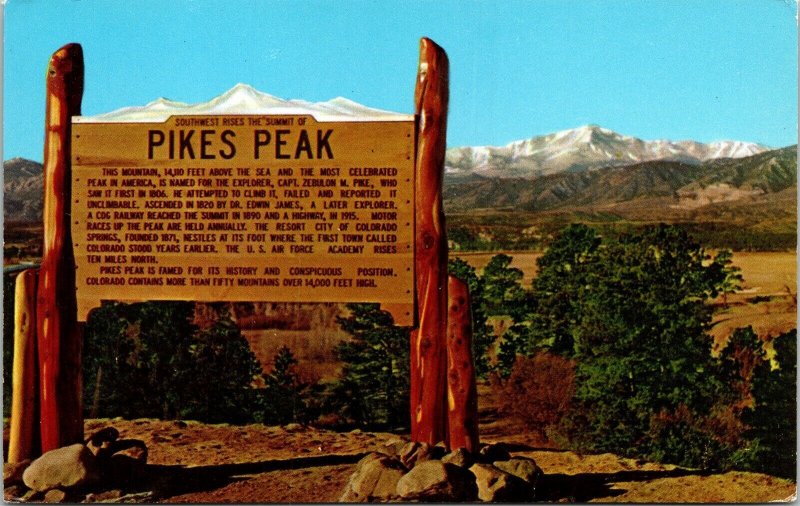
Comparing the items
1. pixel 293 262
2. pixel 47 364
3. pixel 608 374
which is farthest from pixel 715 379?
pixel 47 364

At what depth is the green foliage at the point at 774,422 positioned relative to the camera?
8.47 m

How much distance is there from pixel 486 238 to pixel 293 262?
2.08m

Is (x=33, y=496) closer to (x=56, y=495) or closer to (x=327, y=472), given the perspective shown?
(x=56, y=495)

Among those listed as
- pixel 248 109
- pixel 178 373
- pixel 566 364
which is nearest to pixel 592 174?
pixel 566 364

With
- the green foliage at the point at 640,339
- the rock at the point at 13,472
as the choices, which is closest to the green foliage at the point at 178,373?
the rock at the point at 13,472

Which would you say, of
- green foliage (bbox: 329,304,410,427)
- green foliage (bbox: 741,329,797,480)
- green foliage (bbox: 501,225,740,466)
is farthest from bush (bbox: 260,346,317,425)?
green foliage (bbox: 741,329,797,480)

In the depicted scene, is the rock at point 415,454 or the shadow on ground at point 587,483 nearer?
the rock at point 415,454

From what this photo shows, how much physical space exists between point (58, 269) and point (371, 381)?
3131 millimetres

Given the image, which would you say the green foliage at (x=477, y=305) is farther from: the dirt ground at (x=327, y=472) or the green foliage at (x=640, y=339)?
the dirt ground at (x=327, y=472)

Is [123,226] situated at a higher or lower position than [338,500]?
higher

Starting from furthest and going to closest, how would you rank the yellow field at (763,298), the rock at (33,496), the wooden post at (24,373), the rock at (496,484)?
the yellow field at (763,298), the wooden post at (24,373), the rock at (33,496), the rock at (496,484)

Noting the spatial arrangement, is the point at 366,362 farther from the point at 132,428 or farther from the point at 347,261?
the point at 132,428

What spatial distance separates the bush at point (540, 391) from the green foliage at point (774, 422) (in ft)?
5.49

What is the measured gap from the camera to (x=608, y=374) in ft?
28.5
